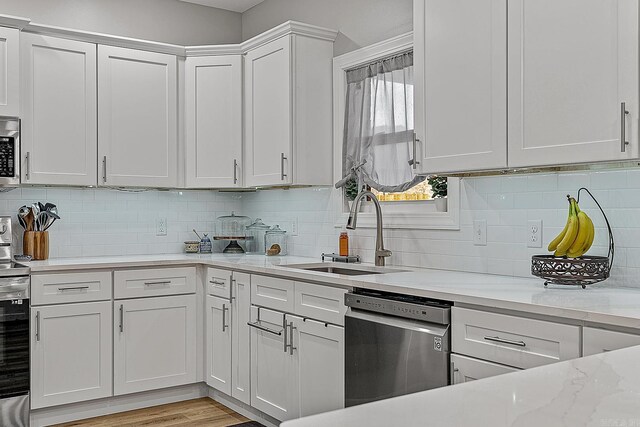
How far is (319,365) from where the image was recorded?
3.18 metres

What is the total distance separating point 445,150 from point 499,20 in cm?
59

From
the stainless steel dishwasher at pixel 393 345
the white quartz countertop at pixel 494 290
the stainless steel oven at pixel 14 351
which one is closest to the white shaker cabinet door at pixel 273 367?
the white quartz countertop at pixel 494 290

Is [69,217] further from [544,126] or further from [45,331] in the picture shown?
[544,126]

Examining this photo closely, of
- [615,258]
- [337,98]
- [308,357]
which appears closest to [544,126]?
[615,258]

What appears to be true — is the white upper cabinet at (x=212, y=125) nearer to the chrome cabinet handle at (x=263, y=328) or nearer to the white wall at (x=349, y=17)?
the white wall at (x=349, y=17)

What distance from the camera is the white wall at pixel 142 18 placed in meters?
4.38

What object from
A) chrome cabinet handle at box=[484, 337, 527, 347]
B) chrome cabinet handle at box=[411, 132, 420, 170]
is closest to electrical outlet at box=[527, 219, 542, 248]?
chrome cabinet handle at box=[411, 132, 420, 170]

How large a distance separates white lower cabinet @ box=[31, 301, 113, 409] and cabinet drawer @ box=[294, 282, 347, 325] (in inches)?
51.3

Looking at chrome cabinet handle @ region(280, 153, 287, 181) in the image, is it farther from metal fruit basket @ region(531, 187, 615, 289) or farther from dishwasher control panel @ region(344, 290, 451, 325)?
metal fruit basket @ region(531, 187, 615, 289)

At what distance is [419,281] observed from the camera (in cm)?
280

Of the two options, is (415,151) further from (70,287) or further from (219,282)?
(70,287)

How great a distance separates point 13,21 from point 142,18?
1101 millimetres

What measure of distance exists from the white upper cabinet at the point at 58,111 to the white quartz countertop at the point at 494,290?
2.06 ft

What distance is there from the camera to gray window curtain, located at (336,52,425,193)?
365 centimetres
